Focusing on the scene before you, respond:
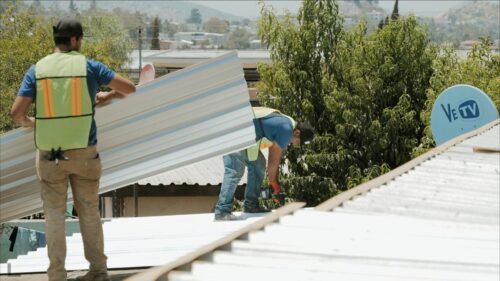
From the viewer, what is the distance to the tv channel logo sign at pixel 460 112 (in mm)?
12695

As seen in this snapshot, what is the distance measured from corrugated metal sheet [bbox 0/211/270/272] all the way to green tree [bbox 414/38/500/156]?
9.51 m

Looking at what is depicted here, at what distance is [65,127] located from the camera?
6.20m

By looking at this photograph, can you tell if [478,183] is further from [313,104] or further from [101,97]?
[313,104]

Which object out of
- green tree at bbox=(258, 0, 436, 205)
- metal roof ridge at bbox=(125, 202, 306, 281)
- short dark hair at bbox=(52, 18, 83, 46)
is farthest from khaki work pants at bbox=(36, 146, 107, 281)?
green tree at bbox=(258, 0, 436, 205)

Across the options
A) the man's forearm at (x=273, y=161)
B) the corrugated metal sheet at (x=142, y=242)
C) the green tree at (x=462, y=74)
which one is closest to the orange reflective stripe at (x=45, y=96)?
the corrugated metal sheet at (x=142, y=242)

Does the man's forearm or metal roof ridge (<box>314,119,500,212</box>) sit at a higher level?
metal roof ridge (<box>314,119,500,212</box>)

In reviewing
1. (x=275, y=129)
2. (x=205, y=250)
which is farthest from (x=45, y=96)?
(x=275, y=129)

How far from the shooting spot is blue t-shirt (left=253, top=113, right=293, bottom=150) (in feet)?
29.8

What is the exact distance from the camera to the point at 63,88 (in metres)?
6.18

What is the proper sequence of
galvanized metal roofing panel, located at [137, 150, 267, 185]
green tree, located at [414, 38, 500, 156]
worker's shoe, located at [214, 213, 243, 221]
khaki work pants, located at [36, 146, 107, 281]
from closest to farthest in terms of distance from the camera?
khaki work pants, located at [36, 146, 107, 281], worker's shoe, located at [214, 213, 243, 221], green tree, located at [414, 38, 500, 156], galvanized metal roofing panel, located at [137, 150, 267, 185]

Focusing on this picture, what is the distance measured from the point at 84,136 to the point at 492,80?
14651mm

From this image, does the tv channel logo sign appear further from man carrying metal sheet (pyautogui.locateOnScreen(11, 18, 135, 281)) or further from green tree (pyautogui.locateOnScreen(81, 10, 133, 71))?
green tree (pyautogui.locateOnScreen(81, 10, 133, 71))

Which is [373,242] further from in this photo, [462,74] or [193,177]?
[193,177]

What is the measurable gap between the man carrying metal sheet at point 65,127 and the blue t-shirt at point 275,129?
106 inches
